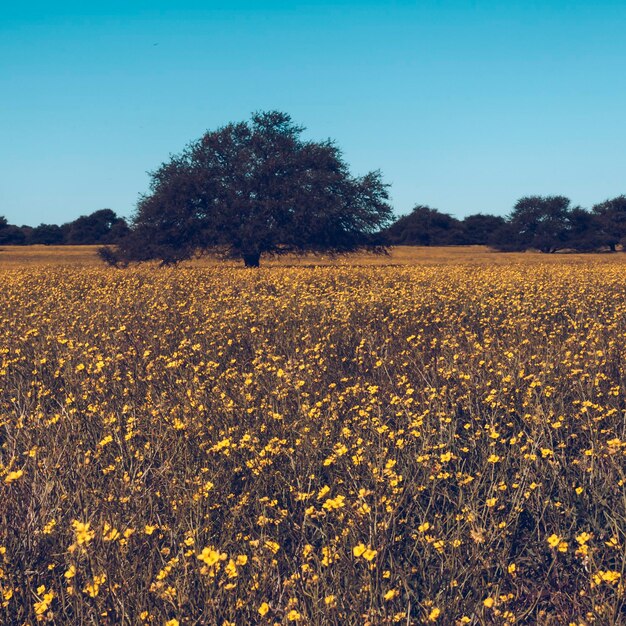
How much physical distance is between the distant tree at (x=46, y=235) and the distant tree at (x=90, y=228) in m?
0.99

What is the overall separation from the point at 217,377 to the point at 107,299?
20.8 ft

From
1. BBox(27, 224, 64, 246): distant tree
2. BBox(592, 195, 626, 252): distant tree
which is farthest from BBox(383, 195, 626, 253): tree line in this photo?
BBox(27, 224, 64, 246): distant tree

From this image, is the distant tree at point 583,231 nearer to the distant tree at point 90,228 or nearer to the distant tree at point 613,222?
the distant tree at point 613,222

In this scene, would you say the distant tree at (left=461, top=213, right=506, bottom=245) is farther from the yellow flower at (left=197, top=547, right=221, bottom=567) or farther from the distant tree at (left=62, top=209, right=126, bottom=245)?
the yellow flower at (left=197, top=547, right=221, bottom=567)

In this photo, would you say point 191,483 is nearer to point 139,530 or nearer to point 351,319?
point 139,530

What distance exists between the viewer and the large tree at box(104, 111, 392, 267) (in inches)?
1144

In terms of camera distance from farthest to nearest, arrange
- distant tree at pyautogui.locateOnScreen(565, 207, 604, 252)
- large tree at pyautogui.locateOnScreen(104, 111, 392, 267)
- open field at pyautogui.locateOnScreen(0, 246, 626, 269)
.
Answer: distant tree at pyautogui.locateOnScreen(565, 207, 604, 252)
open field at pyautogui.locateOnScreen(0, 246, 626, 269)
large tree at pyautogui.locateOnScreen(104, 111, 392, 267)

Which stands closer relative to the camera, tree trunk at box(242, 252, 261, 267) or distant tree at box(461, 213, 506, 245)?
tree trunk at box(242, 252, 261, 267)

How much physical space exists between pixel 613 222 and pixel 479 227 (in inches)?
860

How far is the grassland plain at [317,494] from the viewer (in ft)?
8.41

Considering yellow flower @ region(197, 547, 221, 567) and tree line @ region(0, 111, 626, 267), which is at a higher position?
tree line @ region(0, 111, 626, 267)

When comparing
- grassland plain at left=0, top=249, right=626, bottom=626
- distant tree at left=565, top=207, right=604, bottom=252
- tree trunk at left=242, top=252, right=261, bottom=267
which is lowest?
grassland plain at left=0, top=249, right=626, bottom=626

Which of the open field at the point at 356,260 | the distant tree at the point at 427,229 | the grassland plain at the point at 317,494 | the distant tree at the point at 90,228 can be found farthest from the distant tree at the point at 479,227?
the grassland plain at the point at 317,494

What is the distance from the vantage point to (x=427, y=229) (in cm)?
8119
